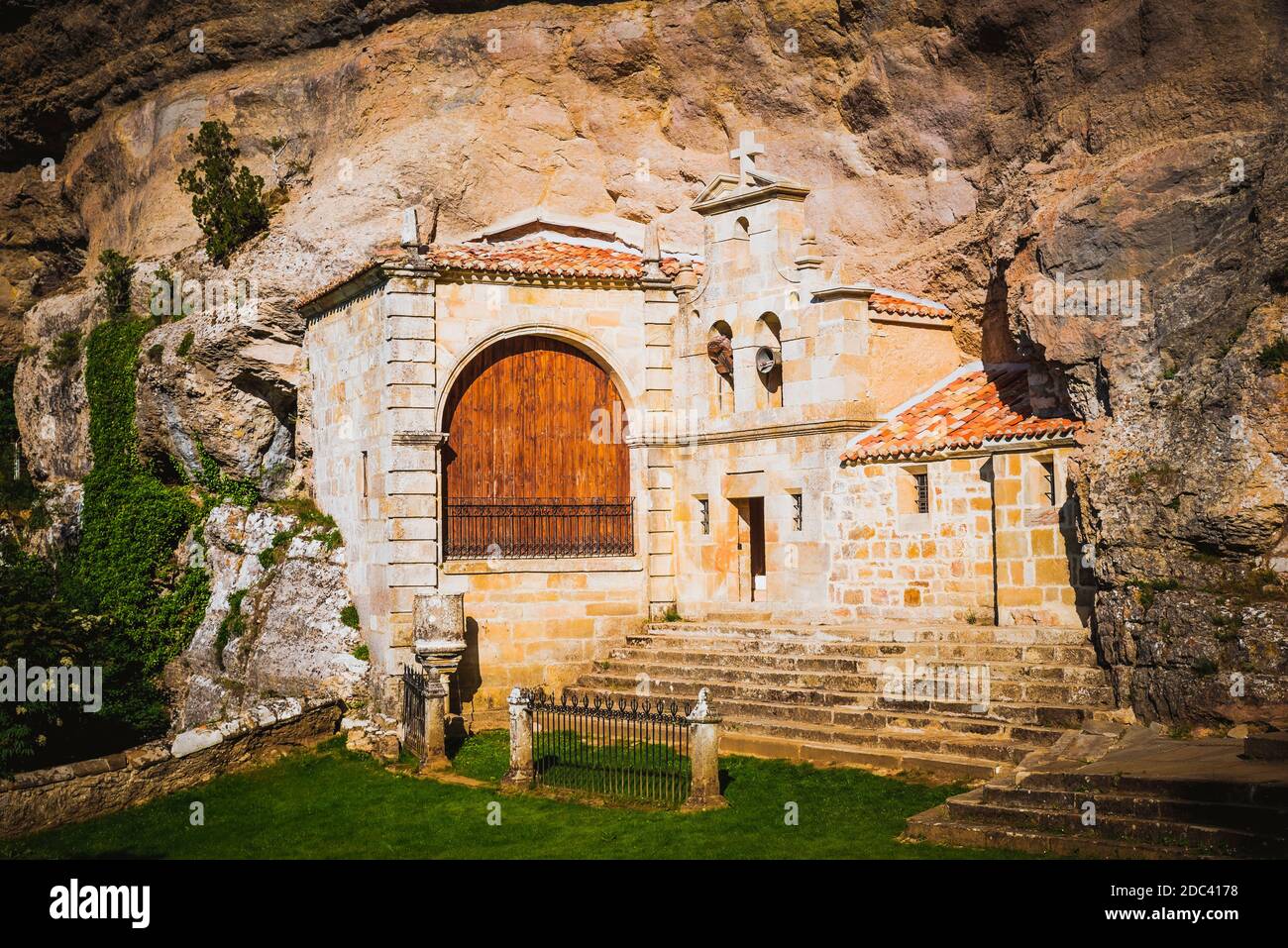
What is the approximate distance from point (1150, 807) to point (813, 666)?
6984 millimetres

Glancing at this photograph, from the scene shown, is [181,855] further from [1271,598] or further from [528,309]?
[1271,598]

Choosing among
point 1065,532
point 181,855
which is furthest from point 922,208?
point 181,855

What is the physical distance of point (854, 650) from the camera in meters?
19.9

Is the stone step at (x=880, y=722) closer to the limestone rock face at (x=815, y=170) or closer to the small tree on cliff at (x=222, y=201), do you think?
the limestone rock face at (x=815, y=170)

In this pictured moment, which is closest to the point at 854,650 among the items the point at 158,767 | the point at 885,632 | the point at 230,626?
the point at 885,632

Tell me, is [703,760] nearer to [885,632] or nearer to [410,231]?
[885,632]

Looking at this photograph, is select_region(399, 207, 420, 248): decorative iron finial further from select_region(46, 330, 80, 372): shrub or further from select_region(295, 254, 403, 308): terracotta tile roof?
select_region(46, 330, 80, 372): shrub

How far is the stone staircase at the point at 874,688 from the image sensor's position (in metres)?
16.7

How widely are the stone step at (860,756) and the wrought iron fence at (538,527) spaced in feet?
18.1

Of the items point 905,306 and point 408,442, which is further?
point 905,306

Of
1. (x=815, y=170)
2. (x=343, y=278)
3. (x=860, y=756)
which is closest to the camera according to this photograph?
(x=860, y=756)

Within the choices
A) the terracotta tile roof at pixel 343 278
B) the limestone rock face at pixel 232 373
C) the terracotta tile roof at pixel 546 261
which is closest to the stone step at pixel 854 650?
the terracotta tile roof at pixel 546 261

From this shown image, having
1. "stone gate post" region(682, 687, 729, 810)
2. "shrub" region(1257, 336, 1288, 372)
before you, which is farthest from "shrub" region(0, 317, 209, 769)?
"shrub" region(1257, 336, 1288, 372)

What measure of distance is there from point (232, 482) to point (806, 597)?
11842mm
